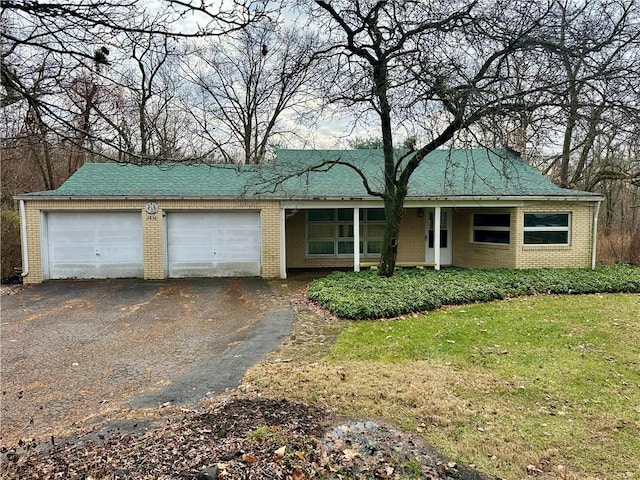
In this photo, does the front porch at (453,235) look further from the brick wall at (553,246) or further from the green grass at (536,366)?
the green grass at (536,366)

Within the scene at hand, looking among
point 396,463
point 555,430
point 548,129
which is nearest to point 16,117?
point 396,463

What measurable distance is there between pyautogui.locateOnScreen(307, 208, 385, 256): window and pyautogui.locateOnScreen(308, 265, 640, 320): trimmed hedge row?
3.91 metres

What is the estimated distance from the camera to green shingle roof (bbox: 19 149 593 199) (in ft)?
41.0

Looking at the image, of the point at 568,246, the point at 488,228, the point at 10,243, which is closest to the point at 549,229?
the point at 568,246

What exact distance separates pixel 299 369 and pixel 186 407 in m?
1.52

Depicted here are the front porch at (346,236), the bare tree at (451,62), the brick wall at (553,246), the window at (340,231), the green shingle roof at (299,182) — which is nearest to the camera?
the bare tree at (451,62)

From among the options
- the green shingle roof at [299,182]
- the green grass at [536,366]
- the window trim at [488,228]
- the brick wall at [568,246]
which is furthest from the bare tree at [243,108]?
the green grass at [536,366]

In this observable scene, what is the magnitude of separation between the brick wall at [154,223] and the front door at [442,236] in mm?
5821

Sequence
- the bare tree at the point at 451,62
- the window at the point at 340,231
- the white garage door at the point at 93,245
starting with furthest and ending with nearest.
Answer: the window at the point at 340,231 → the white garage door at the point at 93,245 → the bare tree at the point at 451,62

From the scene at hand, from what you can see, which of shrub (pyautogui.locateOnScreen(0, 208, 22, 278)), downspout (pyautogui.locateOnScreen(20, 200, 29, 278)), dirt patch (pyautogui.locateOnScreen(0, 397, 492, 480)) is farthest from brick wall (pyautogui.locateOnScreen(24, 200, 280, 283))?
dirt patch (pyautogui.locateOnScreen(0, 397, 492, 480))

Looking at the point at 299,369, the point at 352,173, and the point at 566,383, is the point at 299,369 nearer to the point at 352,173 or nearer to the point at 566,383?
the point at 566,383

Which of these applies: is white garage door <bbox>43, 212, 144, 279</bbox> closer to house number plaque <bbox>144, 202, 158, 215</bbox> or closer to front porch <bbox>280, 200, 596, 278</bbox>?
house number plaque <bbox>144, 202, 158, 215</bbox>

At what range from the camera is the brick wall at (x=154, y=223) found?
12047 millimetres

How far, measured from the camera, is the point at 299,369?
5.19 m
